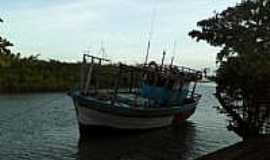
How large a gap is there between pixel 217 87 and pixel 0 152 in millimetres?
9937

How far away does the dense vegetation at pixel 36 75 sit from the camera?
2422 inches

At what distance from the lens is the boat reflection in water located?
20.5m

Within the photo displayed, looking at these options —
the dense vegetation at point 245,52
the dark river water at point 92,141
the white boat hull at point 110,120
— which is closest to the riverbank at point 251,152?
the dense vegetation at point 245,52

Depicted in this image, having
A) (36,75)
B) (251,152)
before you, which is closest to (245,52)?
(251,152)

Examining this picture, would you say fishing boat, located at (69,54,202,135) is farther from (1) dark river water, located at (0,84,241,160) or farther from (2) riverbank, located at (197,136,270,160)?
(2) riverbank, located at (197,136,270,160)

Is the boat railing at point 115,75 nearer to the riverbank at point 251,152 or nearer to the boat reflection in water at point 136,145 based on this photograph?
the boat reflection in water at point 136,145

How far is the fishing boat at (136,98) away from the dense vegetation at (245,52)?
9.19 m

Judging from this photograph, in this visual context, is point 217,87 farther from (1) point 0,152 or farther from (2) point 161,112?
(2) point 161,112

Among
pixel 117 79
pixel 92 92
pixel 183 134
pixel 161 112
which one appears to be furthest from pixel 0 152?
pixel 183 134

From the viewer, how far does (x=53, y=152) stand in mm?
20016

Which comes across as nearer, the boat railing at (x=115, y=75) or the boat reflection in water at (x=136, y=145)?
the boat reflection in water at (x=136, y=145)

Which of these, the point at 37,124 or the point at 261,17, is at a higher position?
the point at 261,17

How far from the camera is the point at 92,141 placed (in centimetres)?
2344

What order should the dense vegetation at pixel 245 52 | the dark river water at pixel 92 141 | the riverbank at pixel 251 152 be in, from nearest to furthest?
the riverbank at pixel 251 152 → the dense vegetation at pixel 245 52 → the dark river water at pixel 92 141
